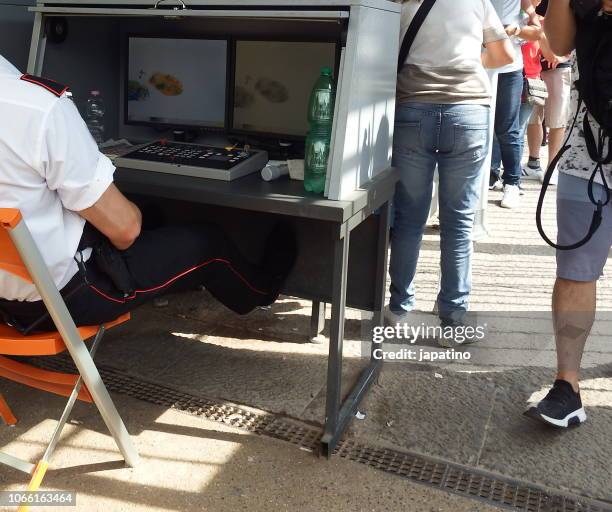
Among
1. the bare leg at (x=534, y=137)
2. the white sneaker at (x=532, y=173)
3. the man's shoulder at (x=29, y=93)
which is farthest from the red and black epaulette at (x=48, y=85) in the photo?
the bare leg at (x=534, y=137)

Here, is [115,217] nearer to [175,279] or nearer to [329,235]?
[175,279]

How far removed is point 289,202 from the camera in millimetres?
2002

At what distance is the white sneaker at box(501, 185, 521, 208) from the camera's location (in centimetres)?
504

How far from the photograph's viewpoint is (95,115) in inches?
117

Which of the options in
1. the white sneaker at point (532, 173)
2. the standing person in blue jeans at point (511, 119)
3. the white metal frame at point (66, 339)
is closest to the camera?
the white metal frame at point (66, 339)

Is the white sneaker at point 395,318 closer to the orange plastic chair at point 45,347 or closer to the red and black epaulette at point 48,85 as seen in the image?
the orange plastic chair at point 45,347

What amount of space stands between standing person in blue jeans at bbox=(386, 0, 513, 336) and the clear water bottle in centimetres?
133

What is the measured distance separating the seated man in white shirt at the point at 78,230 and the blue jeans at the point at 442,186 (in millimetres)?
822

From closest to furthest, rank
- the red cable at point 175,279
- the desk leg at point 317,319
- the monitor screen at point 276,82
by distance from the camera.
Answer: the red cable at point 175,279, the monitor screen at point 276,82, the desk leg at point 317,319

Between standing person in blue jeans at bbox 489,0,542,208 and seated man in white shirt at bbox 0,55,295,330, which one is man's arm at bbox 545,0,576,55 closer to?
seated man in white shirt at bbox 0,55,295,330

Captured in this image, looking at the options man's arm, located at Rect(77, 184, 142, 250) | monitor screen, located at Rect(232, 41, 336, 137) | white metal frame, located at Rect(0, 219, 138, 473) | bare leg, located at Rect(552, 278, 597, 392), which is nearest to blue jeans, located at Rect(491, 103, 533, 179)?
monitor screen, located at Rect(232, 41, 336, 137)

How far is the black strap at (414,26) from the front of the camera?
2484 mm

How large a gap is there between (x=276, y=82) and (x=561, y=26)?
1.11m

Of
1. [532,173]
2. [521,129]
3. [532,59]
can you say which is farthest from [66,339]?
[532,173]
